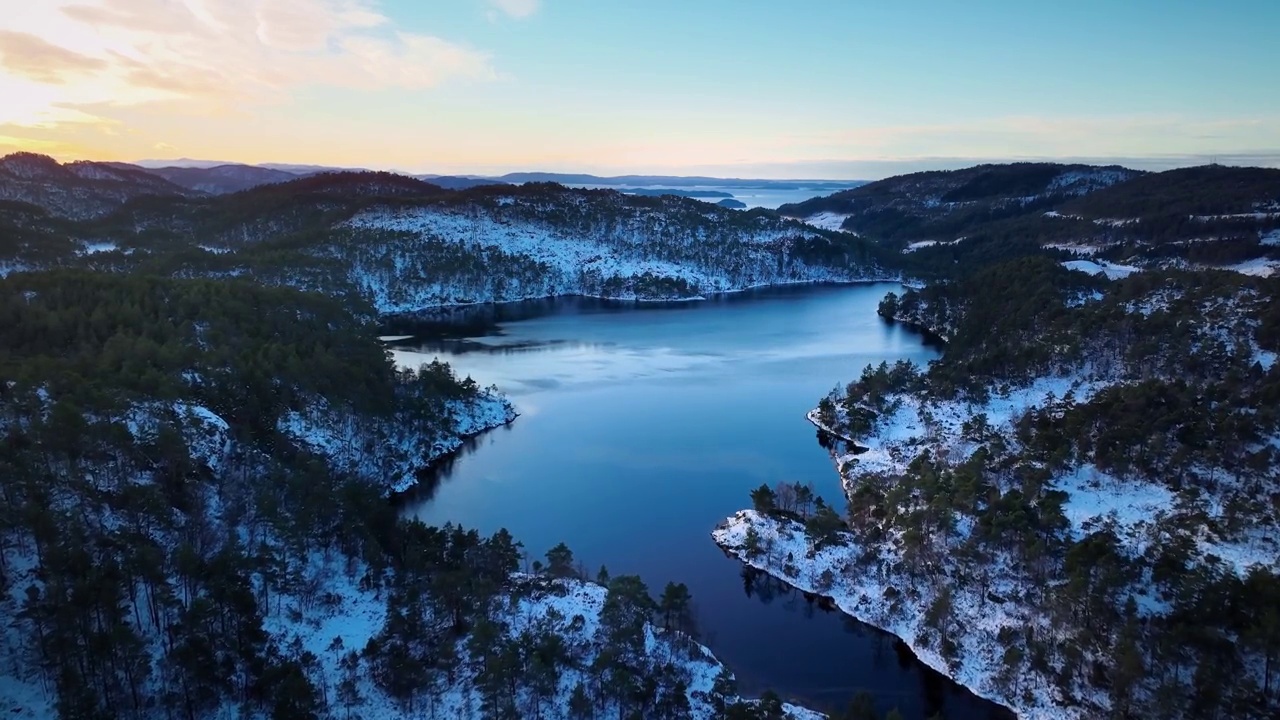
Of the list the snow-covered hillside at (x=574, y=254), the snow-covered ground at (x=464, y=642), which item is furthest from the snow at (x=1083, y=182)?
the snow-covered ground at (x=464, y=642)

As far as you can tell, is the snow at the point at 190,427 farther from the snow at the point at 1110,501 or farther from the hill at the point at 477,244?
the hill at the point at 477,244

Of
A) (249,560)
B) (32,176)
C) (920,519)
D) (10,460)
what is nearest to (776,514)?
(920,519)

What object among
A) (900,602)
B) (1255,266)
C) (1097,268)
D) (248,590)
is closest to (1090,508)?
(900,602)

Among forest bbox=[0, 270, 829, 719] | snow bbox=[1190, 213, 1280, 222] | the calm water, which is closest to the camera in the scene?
forest bbox=[0, 270, 829, 719]

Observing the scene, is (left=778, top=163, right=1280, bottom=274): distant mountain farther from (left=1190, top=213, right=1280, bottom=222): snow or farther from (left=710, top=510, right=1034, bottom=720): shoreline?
(left=710, top=510, right=1034, bottom=720): shoreline

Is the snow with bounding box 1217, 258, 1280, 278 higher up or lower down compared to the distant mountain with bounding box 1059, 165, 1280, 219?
lower down

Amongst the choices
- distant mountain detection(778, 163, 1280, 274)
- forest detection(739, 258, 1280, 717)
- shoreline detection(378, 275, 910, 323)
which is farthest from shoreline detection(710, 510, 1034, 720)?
shoreline detection(378, 275, 910, 323)

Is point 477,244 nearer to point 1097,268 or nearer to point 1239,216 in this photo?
point 1097,268
